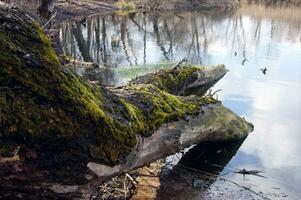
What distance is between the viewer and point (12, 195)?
3.93 m

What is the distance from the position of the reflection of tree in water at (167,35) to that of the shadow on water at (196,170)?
7.85 m

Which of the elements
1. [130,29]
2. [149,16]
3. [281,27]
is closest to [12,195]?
[130,29]

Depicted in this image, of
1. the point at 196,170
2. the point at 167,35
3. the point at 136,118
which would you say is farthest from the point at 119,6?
the point at 136,118

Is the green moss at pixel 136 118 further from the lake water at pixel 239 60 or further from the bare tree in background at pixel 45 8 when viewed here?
the bare tree in background at pixel 45 8

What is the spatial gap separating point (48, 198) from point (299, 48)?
17.3 metres

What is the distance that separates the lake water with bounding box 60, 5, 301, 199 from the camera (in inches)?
293

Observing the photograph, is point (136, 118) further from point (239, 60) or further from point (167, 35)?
point (167, 35)

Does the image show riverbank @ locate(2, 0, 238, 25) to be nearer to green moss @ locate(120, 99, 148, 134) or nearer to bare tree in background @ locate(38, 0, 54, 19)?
bare tree in background @ locate(38, 0, 54, 19)

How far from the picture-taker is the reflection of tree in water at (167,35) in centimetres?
1716

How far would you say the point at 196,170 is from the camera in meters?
7.02

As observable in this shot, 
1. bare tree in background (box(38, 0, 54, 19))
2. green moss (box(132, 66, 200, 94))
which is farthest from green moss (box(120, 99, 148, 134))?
bare tree in background (box(38, 0, 54, 19))

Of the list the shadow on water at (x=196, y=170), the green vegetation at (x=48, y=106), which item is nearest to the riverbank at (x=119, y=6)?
the shadow on water at (x=196, y=170)

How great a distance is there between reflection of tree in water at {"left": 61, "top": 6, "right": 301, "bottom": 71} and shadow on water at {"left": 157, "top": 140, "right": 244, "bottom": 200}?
7.85 m

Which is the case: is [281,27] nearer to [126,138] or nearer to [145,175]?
[145,175]
